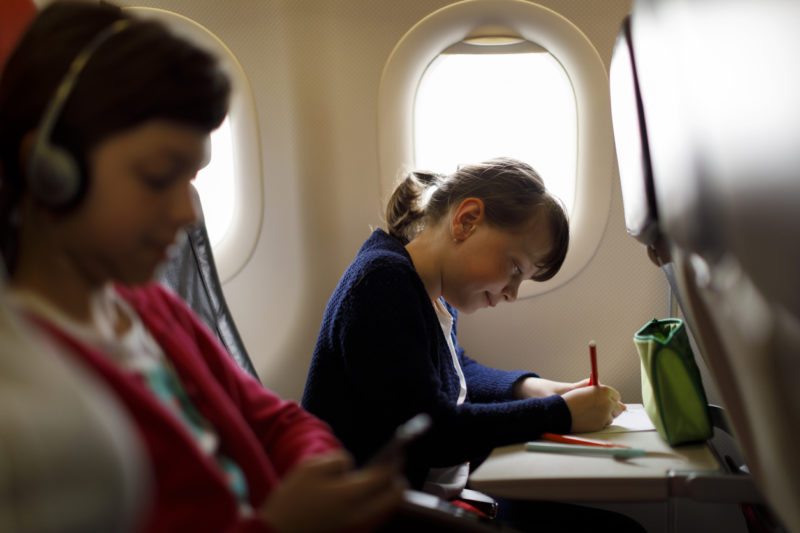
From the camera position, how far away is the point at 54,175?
502mm

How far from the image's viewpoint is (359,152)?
6.07ft

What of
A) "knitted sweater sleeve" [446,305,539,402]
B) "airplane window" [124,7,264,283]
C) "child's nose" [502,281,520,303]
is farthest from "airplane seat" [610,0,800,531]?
"airplane window" [124,7,264,283]

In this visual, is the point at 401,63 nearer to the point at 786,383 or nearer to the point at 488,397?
the point at 488,397

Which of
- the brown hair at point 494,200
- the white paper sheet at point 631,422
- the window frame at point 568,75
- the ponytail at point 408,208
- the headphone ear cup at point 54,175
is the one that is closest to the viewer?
the headphone ear cup at point 54,175

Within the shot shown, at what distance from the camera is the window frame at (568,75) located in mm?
1751

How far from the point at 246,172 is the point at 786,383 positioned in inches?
59.0

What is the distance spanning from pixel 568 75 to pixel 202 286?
1.07 metres

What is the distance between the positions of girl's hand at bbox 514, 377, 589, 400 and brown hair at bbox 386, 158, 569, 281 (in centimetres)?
24

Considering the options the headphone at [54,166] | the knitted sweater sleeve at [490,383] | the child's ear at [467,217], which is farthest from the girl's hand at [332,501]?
the knitted sweater sleeve at [490,383]

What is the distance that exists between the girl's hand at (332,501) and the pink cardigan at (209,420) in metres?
0.02

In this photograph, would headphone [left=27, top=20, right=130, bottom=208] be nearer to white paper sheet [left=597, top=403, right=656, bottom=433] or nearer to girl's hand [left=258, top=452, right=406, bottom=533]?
girl's hand [left=258, top=452, right=406, bottom=533]

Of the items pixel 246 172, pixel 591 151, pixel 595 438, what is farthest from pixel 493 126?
pixel 595 438

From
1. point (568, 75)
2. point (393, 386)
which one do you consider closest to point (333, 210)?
point (568, 75)

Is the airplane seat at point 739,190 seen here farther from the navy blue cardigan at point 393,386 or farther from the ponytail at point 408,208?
the ponytail at point 408,208
